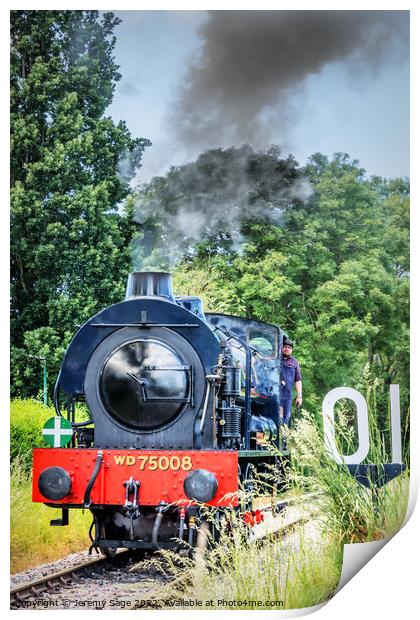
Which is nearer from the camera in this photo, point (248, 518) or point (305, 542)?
point (305, 542)

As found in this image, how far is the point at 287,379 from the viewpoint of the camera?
8836mm

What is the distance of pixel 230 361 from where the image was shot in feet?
26.0

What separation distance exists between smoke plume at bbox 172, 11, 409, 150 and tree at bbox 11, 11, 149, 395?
1.95 ft

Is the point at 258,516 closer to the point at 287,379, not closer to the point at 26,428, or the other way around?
the point at 287,379

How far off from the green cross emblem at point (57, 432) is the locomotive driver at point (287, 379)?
6.60 ft

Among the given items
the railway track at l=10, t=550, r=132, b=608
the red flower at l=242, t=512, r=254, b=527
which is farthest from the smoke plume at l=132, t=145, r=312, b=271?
the railway track at l=10, t=550, r=132, b=608

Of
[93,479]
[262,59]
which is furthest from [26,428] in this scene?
[262,59]

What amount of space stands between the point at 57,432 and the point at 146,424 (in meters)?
0.73

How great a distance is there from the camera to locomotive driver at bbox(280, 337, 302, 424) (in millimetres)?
8602

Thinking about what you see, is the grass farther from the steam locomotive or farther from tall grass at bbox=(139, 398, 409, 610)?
tall grass at bbox=(139, 398, 409, 610)

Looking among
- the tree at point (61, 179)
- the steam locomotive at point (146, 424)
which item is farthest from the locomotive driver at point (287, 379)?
the tree at point (61, 179)

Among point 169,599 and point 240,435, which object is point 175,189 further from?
point 169,599

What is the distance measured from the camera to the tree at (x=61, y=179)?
747 centimetres

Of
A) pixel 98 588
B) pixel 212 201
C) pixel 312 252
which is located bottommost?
pixel 98 588
